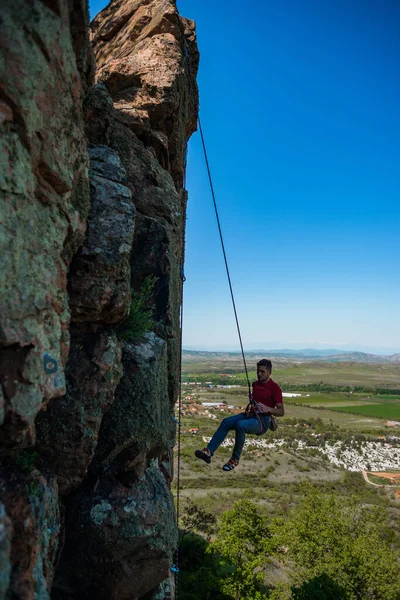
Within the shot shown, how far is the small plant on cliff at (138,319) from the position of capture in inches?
245

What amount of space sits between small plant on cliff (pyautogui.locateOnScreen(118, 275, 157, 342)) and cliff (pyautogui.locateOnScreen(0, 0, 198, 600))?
0.03m

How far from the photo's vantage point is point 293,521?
894 inches

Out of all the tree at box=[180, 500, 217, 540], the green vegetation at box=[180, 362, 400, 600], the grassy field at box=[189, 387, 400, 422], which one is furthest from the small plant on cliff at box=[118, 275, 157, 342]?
the grassy field at box=[189, 387, 400, 422]

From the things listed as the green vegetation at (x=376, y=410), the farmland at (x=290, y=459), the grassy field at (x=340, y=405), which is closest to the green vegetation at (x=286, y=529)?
the farmland at (x=290, y=459)

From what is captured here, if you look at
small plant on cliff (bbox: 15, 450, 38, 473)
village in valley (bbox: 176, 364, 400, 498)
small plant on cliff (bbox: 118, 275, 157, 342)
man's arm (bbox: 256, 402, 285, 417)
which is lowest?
village in valley (bbox: 176, 364, 400, 498)

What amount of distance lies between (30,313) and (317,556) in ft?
80.8

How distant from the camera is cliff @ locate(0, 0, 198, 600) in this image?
→ 3385 mm

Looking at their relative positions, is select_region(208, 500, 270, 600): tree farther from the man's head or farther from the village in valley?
the village in valley

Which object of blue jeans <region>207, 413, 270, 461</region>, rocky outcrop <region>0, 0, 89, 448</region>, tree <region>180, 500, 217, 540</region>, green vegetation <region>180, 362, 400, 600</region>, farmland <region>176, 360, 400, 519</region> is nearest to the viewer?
rocky outcrop <region>0, 0, 89, 448</region>

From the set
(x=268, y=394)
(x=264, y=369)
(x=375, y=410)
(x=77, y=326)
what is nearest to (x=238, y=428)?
(x=268, y=394)

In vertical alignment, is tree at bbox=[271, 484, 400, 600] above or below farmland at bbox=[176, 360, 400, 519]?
above

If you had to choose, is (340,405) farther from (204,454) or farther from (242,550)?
(204,454)

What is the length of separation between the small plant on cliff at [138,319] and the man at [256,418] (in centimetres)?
279

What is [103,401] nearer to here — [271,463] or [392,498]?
[392,498]
